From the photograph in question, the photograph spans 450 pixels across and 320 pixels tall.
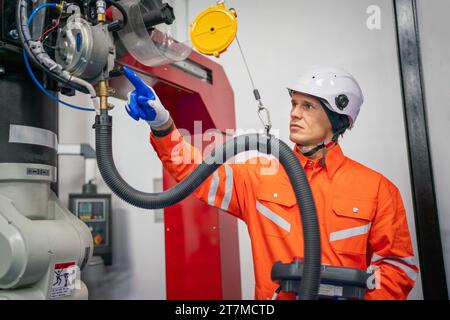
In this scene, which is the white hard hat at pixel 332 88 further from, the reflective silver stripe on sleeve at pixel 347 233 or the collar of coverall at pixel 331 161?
the reflective silver stripe on sleeve at pixel 347 233

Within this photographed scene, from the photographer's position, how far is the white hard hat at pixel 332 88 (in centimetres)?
136

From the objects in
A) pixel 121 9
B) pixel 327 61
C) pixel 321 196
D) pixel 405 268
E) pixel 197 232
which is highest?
pixel 327 61

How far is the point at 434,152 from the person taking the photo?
1729mm

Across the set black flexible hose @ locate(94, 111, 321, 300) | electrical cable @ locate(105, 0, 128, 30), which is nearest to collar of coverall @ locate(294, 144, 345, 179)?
black flexible hose @ locate(94, 111, 321, 300)

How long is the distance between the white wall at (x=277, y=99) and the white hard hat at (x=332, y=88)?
55cm

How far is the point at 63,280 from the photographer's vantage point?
39.0 inches

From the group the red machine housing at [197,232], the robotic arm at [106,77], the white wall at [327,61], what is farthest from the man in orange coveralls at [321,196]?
the white wall at [327,61]

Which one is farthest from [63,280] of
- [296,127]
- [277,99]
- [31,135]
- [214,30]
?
[277,99]

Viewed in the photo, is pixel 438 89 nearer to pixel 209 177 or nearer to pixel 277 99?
pixel 277 99

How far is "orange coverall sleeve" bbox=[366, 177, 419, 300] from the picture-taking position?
1.18m

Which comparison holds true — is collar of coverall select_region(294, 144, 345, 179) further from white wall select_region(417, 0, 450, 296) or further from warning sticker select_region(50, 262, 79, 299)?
warning sticker select_region(50, 262, 79, 299)

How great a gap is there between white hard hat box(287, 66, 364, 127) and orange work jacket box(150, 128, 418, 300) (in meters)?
0.16

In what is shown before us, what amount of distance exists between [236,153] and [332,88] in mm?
605

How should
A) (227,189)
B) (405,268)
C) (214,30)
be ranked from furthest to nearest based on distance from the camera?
(227,189), (405,268), (214,30)
